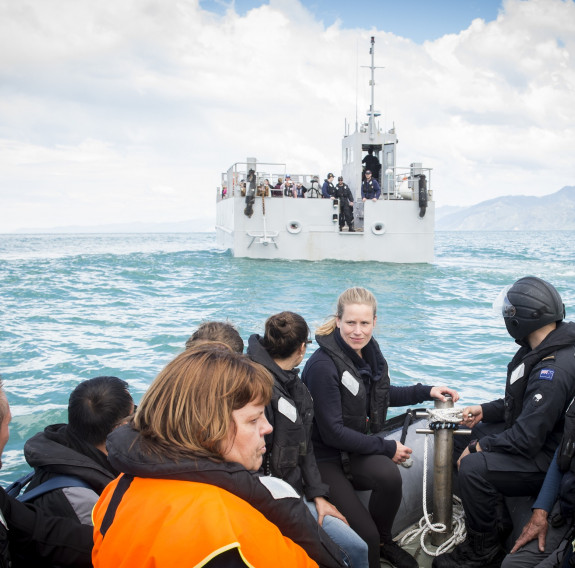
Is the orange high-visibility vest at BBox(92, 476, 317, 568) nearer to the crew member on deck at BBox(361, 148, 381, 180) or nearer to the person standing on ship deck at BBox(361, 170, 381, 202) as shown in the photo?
the person standing on ship deck at BBox(361, 170, 381, 202)

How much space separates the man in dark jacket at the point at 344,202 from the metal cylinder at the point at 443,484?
19555mm

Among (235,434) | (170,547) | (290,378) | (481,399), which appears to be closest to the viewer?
(170,547)

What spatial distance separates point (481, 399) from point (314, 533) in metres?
6.07

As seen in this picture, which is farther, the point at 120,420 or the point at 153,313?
the point at 153,313

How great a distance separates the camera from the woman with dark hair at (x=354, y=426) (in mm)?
2926

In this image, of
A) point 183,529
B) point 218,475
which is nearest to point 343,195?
point 218,475

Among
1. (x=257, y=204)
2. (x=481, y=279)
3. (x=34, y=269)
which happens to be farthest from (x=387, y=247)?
(x=34, y=269)

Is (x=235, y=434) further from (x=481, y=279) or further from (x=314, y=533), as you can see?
(x=481, y=279)

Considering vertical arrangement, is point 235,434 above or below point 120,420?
above

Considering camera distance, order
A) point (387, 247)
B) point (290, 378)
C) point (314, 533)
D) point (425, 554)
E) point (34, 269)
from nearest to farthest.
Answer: point (314, 533) → point (290, 378) → point (425, 554) → point (387, 247) → point (34, 269)

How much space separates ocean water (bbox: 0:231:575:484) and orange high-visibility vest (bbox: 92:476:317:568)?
7.24 feet

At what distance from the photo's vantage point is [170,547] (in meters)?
1.25

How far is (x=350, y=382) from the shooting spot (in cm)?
304

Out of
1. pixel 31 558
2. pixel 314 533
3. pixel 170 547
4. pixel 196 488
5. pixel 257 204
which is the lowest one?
pixel 31 558
